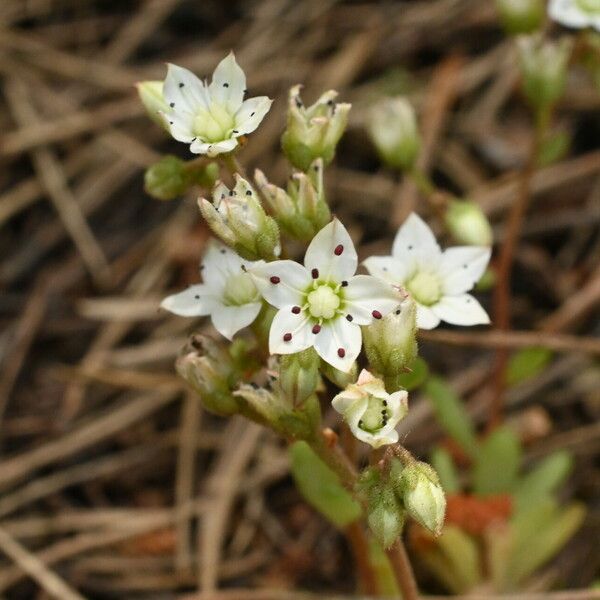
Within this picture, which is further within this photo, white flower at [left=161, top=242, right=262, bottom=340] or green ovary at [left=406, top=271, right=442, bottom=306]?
green ovary at [left=406, top=271, right=442, bottom=306]

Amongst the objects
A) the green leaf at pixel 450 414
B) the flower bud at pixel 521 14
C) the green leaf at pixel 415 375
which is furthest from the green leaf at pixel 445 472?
the flower bud at pixel 521 14

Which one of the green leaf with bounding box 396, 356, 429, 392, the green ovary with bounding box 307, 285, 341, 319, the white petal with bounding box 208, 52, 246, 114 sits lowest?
the green leaf with bounding box 396, 356, 429, 392

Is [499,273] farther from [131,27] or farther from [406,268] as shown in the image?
[131,27]

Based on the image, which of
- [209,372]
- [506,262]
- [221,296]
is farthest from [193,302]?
[506,262]

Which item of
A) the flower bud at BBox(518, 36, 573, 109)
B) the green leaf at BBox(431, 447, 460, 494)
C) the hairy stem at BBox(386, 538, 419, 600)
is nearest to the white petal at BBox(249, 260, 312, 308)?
the hairy stem at BBox(386, 538, 419, 600)

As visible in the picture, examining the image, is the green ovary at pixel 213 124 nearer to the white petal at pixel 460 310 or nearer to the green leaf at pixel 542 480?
the white petal at pixel 460 310

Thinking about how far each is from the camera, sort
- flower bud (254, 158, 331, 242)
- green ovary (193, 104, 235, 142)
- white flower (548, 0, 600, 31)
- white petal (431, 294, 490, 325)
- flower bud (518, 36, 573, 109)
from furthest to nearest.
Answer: flower bud (518, 36, 573, 109) → white flower (548, 0, 600, 31) → white petal (431, 294, 490, 325) → green ovary (193, 104, 235, 142) → flower bud (254, 158, 331, 242)

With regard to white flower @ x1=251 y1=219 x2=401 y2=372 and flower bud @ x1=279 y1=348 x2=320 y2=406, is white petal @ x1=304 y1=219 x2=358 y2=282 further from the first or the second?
flower bud @ x1=279 y1=348 x2=320 y2=406
